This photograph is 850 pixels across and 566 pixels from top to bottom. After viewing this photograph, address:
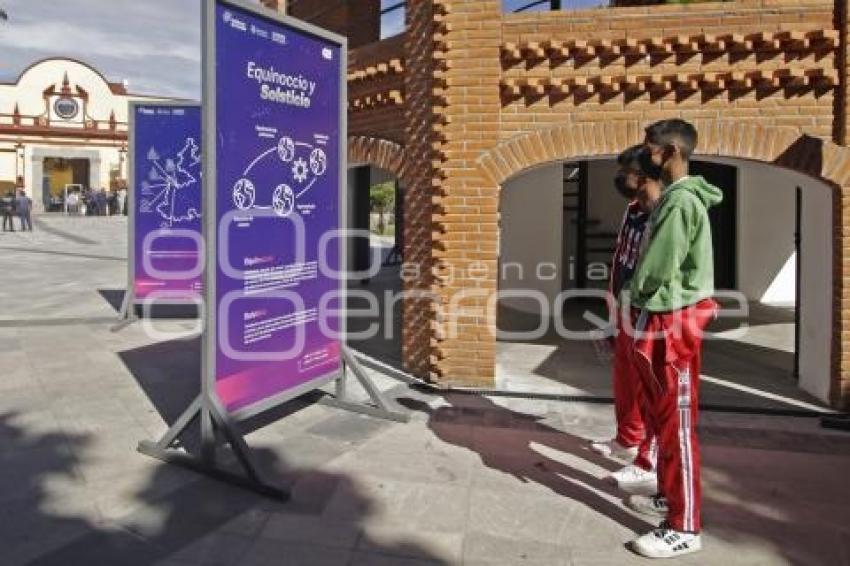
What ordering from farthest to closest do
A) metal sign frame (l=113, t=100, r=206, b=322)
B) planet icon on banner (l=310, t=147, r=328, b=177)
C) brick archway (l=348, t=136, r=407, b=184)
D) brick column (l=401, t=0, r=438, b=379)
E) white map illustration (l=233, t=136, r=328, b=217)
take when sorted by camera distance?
metal sign frame (l=113, t=100, r=206, b=322)
brick archway (l=348, t=136, r=407, b=184)
brick column (l=401, t=0, r=438, b=379)
planet icon on banner (l=310, t=147, r=328, b=177)
white map illustration (l=233, t=136, r=328, b=217)

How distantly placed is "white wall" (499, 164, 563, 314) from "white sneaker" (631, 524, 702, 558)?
25.3 feet

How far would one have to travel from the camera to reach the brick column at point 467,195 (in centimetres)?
650

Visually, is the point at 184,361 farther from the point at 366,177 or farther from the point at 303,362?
the point at 366,177

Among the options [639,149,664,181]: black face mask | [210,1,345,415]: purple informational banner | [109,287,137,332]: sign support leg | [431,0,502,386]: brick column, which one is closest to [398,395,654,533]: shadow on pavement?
[431,0,502,386]: brick column

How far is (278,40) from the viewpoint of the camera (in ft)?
15.8

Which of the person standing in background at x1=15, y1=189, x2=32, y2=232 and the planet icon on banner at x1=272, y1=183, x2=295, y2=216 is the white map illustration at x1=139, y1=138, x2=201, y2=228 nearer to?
the planet icon on banner at x1=272, y1=183, x2=295, y2=216

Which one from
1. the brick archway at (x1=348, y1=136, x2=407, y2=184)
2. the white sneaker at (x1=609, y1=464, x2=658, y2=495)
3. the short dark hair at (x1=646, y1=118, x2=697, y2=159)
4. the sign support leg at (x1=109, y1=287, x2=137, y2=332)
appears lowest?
the white sneaker at (x1=609, y1=464, x2=658, y2=495)

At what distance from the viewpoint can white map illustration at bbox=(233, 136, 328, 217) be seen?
4.58 m

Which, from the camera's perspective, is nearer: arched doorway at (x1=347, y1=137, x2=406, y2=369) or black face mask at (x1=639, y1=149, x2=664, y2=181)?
black face mask at (x1=639, y1=149, x2=664, y2=181)

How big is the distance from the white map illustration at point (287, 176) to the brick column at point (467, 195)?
157 centimetres

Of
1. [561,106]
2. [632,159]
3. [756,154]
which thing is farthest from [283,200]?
[756,154]

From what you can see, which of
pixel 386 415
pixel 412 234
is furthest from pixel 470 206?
pixel 386 415

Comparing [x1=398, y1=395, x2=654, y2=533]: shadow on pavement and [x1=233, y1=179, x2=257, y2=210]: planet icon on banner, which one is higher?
[x1=233, y1=179, x2=257, y2=210]: planet icon on banner

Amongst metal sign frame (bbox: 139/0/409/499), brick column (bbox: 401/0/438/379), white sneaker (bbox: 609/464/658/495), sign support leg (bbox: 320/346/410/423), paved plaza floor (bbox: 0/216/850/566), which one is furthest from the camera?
→ brick column (bbox: 401/0/438/379)
